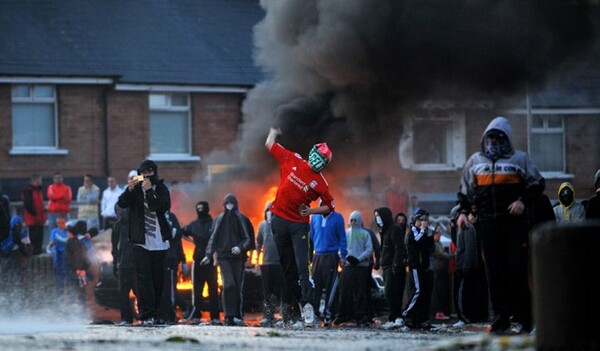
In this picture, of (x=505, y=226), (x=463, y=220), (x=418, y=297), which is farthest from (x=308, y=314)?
(x=418, y=297)

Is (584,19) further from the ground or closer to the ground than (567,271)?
further from the ground

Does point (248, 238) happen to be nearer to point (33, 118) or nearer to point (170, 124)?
point (33, 118)

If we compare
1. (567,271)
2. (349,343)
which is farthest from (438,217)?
(567,271)

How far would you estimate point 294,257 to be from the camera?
43.9ft

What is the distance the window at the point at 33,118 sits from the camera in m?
30.6

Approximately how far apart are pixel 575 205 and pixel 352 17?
6890 mm

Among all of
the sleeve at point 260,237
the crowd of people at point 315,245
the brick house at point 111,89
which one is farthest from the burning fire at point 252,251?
the brick house at point 111,89

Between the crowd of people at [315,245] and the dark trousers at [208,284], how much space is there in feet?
0.07

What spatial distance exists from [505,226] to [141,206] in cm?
444

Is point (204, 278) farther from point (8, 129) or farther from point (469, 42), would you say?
point (8, 129)

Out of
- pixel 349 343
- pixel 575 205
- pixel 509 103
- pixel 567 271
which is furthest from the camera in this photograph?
pixel 509 103

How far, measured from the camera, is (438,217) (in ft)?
101

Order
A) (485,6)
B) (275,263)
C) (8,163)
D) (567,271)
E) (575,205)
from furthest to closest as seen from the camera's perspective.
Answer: (8,163) → (485,6) → (275,263) → (575,205) → (567,271)

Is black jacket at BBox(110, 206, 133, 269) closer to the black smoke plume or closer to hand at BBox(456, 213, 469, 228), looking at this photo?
hand at BBox(456, 213, 469, 228)
